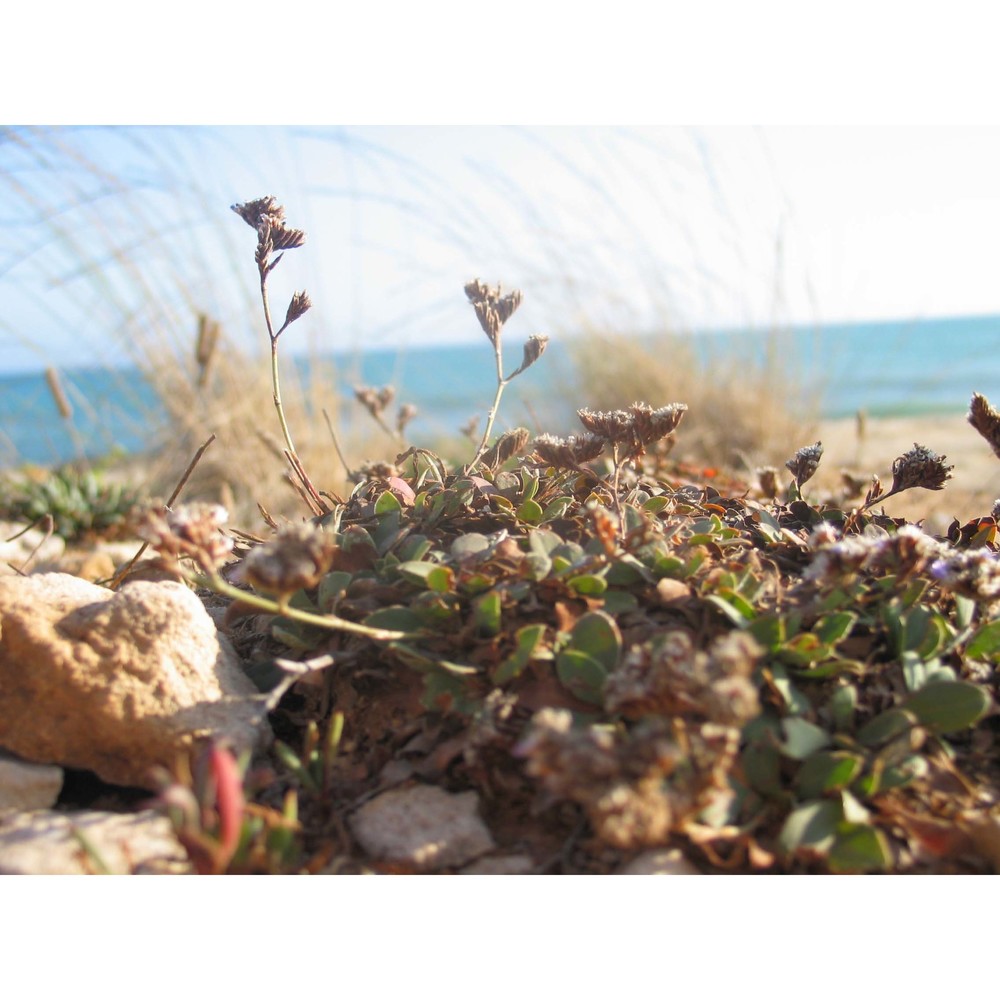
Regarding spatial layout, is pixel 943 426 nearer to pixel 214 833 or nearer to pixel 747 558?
pixel 747 558

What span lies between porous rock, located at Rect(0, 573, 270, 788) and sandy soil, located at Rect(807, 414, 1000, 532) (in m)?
2.57

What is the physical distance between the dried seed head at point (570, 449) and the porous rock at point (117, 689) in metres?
0.73

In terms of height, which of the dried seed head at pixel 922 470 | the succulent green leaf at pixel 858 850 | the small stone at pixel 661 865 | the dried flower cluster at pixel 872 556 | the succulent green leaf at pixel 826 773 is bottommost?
the small stone at pixel 661 865

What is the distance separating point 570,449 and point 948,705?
0.82 metres

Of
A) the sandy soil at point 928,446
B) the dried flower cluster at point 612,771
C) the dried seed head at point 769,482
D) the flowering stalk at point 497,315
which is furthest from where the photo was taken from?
the sandy soil at point 928,446

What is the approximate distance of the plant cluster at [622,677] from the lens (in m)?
1.20

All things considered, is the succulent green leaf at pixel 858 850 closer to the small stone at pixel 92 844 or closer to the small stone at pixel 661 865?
the small stone at pixel 661 865

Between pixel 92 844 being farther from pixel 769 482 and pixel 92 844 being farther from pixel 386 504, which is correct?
pixel 769 482

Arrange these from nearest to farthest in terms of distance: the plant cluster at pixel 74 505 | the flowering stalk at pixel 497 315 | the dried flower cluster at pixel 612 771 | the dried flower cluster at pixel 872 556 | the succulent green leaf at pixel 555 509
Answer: the dried flower cluster at pixel 612 771 < the dried flower cluster at pixel 872 556 < the succulent green leaf at pixel 555 509 < the flowering stalk at pixel 497 315 < the plant cluster at pixel 74 505

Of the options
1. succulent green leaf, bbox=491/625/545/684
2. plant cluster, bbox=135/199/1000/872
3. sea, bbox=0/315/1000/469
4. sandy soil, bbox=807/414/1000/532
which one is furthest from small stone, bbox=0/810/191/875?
sea, bbox=0/315/1000/469

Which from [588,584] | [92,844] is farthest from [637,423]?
[92,844]

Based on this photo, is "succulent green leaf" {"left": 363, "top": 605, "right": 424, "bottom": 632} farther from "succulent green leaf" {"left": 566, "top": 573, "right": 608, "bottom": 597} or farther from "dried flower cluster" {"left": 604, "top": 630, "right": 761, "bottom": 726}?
"dried flower cluster" {"left": 604, "top": 630, "right": 761, "bottom": 726}

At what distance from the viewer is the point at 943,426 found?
10.6m

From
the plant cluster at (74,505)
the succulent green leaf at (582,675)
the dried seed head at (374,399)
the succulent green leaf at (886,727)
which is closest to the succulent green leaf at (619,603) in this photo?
the succulent green leaf at (582,675)
